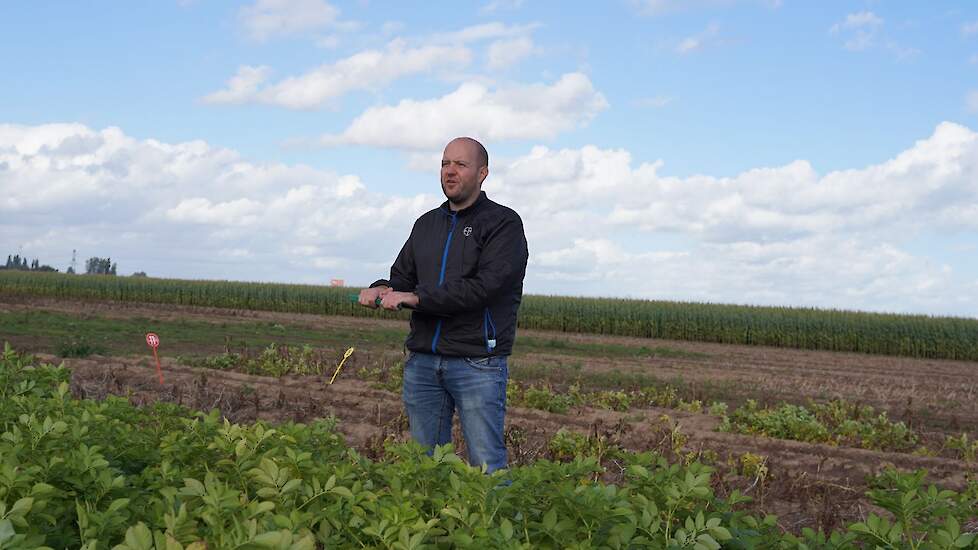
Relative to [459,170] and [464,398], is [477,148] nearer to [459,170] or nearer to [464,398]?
[459,170]

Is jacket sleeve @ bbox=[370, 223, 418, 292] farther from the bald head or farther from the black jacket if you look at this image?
the bald head

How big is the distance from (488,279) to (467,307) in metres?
0.18

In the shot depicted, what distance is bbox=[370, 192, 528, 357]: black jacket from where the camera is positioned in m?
4.26

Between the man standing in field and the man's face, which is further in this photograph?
the man's face

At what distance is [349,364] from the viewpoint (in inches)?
540

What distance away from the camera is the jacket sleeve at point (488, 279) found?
13.9 feet

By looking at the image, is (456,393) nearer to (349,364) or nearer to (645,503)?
(645,503)

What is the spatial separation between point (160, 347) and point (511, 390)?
352 inches

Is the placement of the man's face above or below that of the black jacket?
above

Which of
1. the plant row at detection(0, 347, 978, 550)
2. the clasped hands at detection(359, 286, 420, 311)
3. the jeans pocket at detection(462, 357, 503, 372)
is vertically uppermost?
the clasped hands at detection(359, 286, 420, 311)

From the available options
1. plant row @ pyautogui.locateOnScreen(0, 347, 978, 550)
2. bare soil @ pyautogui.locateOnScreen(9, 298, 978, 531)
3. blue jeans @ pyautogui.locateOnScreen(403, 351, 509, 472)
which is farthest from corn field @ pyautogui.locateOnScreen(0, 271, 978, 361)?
plant row @ pyautogui.locateOnScreen(0, 347, 978, 550)

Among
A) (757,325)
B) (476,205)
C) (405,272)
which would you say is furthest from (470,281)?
(757,325)

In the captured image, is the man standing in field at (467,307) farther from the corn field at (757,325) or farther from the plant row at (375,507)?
the corn field at (757,325)

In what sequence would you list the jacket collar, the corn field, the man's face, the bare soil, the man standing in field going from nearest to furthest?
1. the man standing in field
2. the man's face
3. the jacket collar
4. the bare soil
5. the corn field
